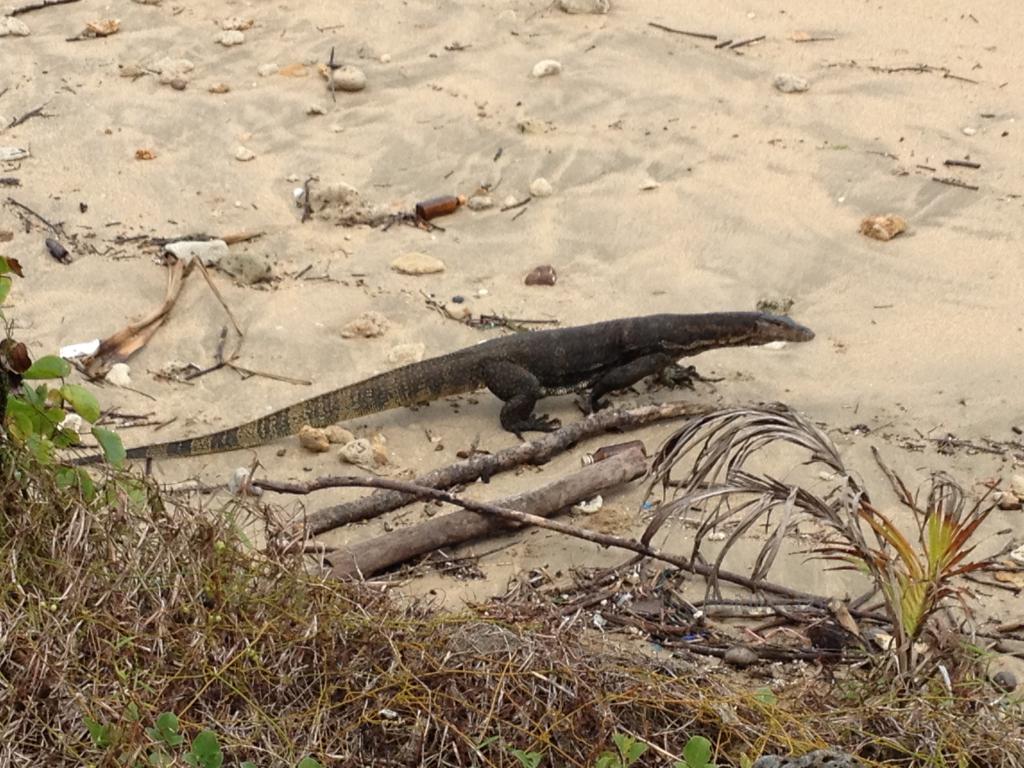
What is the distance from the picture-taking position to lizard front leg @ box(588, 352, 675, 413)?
5953 mm

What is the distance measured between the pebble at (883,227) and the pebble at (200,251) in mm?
3312

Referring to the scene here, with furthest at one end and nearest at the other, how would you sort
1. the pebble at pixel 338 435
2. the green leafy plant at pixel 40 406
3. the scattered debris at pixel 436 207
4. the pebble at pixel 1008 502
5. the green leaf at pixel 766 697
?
the scattered debris at pixel 436 207, the pebble at pixel 338 435, the pebble at pixel 1008 502, the green leafy plant at pixel 40 406, the green leaf at pixel 766 697

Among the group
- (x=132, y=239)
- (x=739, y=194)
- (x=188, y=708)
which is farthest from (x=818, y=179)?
(x=188, y=708)

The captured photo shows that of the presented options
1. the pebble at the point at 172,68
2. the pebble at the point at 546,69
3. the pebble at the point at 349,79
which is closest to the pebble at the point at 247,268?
the pebble at the point at 349,79

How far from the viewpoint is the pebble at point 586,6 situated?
9.24m

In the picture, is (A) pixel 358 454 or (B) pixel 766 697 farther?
(A) pixel 358 454

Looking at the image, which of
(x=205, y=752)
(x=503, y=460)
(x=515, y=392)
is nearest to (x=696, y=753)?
(x=205, y=752)

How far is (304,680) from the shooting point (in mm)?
3248

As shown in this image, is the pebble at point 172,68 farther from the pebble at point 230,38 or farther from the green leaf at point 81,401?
the green leaf at point 81,401

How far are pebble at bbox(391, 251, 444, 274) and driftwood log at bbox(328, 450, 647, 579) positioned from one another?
2291 mm

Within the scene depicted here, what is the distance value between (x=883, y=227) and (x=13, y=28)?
605 centimetres

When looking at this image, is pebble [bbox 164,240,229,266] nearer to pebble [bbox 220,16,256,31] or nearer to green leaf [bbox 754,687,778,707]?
pebble [bbox 220,16,256,31]

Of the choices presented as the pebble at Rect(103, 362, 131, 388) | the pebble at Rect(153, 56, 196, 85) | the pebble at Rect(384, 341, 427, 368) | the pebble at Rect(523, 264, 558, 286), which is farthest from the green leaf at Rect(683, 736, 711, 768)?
the pebble at Rect(153, 56, 196, 85)

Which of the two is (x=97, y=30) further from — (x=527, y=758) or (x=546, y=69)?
(x=527, y=758)
